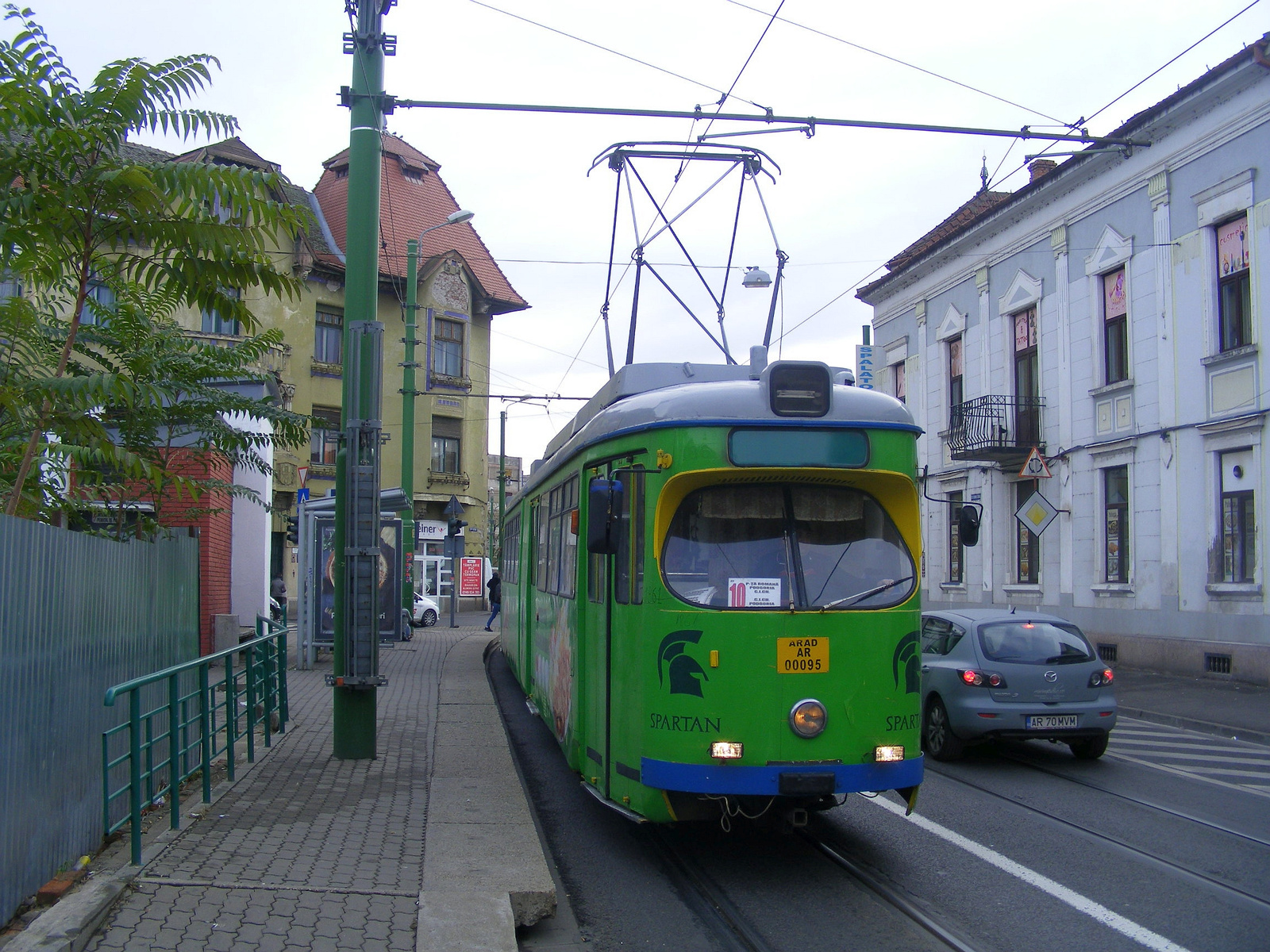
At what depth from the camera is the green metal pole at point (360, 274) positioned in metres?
9.67

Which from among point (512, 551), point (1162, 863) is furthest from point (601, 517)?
point (512, 551)

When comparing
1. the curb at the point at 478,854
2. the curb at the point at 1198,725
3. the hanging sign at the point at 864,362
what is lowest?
the curb at the point at 1198,725

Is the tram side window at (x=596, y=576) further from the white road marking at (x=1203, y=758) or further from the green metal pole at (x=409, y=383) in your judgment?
the green metal pole at (x=409, y=383)

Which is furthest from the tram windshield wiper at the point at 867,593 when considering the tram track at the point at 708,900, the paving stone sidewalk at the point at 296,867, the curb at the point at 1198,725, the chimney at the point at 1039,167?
the chimney at the point at 1039,167

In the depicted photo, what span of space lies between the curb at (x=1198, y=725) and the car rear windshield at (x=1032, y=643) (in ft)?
8.55

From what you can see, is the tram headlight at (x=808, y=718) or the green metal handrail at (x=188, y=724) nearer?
the green metal handrail at (x=188, y=724)

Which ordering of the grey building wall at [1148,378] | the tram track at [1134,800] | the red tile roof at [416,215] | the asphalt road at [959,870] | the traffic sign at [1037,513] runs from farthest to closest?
the red tile roof at [416,215] < the grey building wall at [1148,378] < the traffic sign at [1037,513] < the tram track at [1134,800] < the asphalt road at [959,870]

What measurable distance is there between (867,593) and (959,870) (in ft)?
5.78

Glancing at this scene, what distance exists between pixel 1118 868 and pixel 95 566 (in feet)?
20.8

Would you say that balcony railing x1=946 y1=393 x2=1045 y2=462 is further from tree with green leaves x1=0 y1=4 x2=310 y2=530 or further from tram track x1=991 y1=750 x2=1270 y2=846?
tree with green leaves x1=0 y1=4 x2=310 y2=530

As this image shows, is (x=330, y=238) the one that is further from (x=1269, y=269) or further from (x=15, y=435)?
(x=15, y=435)

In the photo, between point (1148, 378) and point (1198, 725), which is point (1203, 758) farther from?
point (1148, 378)

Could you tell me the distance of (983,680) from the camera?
10773mm

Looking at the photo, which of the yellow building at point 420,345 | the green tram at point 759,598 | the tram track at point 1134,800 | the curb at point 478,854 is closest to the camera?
the curb at point 478,854
